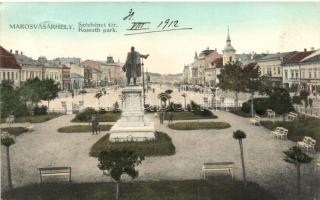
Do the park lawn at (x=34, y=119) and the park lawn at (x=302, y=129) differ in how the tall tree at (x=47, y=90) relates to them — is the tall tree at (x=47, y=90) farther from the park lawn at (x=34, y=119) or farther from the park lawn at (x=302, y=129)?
the park lawn at (x=302, y=129)

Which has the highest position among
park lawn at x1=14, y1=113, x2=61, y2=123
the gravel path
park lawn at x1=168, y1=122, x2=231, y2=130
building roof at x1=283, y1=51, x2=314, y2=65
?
building roof at x1=283, y1=51, x2=314, y2=65

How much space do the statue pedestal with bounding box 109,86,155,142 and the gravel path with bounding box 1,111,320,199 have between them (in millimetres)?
1312

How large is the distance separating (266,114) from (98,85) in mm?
65348

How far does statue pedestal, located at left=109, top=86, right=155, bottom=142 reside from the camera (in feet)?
47.2

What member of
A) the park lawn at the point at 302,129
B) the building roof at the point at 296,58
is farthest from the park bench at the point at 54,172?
the building roof at the point at 296,58

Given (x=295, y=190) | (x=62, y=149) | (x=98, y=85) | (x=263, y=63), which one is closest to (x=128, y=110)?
(x=62, y=149)

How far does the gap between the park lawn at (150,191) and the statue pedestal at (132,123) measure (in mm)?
4116

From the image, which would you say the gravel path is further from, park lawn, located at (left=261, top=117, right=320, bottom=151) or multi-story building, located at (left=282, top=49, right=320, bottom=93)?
multi-story building, located at (left=282, top=49, right=320, bottom=93)

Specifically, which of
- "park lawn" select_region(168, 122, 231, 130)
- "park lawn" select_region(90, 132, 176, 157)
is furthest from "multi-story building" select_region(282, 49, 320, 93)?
"park lawn" select_region(90, 132, 176, 157)

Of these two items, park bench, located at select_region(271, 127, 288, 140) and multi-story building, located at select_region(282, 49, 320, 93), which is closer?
park bench, located at select_region(271, 127, 288, 140)

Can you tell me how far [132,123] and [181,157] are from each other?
2582 mm

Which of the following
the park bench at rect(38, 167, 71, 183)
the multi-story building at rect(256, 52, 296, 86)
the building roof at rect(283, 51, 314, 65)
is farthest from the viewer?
the multi-story building at rect(256, 52, 296, 86)

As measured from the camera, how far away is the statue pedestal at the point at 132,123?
47.2 feet

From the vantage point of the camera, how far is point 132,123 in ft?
48.1
